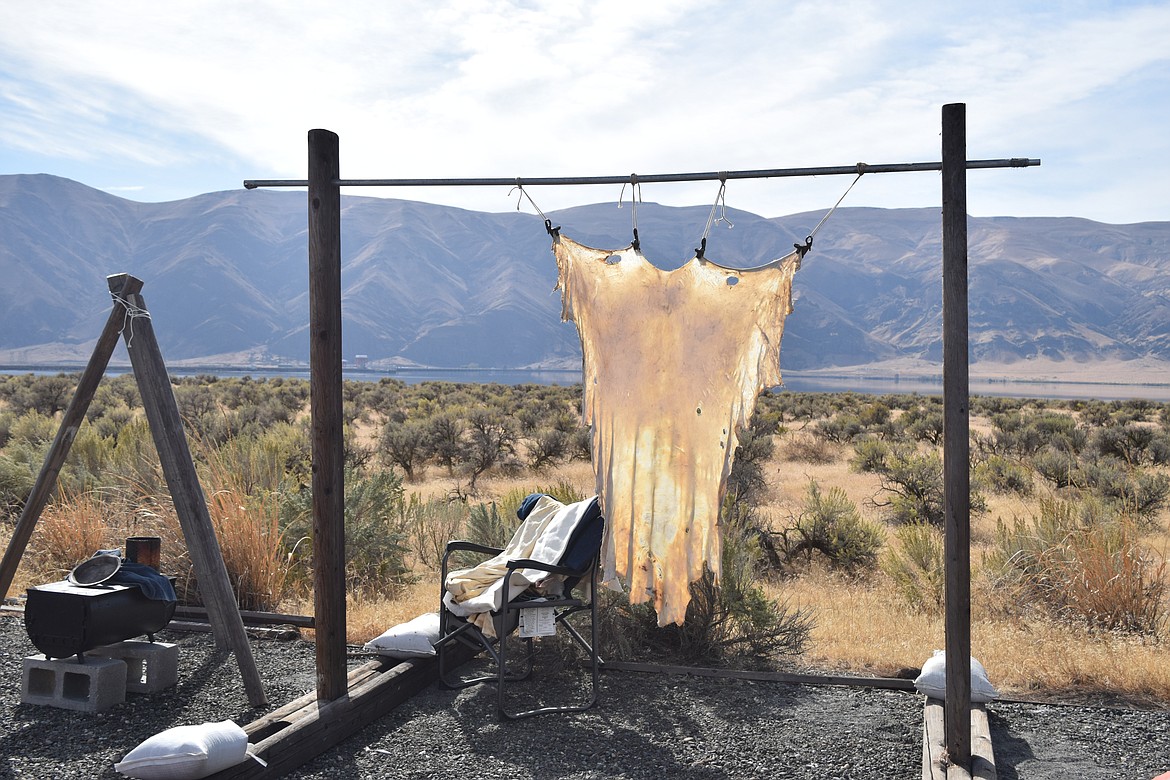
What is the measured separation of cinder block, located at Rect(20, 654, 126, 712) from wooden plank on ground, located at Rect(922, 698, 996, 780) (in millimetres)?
3297

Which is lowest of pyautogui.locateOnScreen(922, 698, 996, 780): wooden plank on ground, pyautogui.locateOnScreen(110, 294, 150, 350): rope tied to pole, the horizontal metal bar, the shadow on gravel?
the shadow on gravel

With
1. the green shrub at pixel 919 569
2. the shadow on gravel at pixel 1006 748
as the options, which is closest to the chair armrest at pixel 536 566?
the shadow on gravel at pixel 1006 748

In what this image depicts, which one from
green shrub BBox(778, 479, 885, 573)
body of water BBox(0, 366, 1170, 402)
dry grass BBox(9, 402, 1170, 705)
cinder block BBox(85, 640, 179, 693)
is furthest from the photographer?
body of water BBox(0, 366, 1170, 402)

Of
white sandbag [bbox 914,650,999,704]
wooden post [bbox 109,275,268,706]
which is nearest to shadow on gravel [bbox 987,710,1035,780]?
white sandbag [bbox 914,650,999,704]

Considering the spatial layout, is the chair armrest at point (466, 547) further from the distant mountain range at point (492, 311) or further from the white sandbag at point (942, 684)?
the distant mountain range at point (492, 311)

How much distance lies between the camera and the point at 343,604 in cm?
387

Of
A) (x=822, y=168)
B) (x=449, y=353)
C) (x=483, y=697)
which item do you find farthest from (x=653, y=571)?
(x=449, y=353)

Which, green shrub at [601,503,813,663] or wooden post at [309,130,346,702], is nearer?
wooden post at [309,130,346,702]

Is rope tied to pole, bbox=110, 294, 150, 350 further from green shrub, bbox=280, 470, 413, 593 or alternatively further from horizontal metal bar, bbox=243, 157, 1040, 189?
green shrub, bbox=280, 470, 413, 593

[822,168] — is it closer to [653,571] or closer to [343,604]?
[653,571]

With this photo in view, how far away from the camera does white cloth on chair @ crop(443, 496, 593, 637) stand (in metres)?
4.01

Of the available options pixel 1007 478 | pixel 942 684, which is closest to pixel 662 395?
pixel 942 684

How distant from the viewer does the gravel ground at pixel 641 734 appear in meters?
3.35

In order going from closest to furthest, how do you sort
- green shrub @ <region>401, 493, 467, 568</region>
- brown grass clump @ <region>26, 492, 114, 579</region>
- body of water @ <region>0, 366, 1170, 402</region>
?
1. brown grass clump @ <region>26, 492, 114, 579</region>
2. green shrub @ <region>401, 493, 467, 568</region>
3. body of water @ <region>0, 366, 1170, 402</region>
